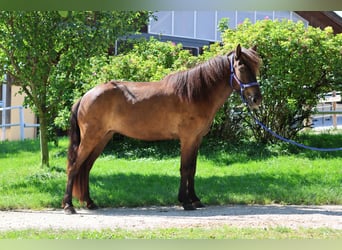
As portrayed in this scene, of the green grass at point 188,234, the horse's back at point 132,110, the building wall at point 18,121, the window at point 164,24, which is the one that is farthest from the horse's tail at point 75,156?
the building wall at point 18,121

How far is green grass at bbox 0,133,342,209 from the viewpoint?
6.70m

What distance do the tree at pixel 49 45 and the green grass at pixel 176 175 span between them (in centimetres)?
120

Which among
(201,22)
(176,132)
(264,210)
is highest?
(201,22)

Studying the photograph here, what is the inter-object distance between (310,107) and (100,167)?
15.8 feet

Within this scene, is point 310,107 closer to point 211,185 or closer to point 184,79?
point 211,185

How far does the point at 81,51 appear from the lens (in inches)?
311

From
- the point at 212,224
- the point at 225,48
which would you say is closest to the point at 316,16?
the point at 225,48

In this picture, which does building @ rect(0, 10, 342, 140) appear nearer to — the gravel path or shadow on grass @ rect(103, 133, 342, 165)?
shadow on grass @ rect(103, 133, 342, 165)

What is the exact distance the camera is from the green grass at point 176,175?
6695 mm

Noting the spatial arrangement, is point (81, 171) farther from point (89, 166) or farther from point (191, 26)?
point (191, 26)

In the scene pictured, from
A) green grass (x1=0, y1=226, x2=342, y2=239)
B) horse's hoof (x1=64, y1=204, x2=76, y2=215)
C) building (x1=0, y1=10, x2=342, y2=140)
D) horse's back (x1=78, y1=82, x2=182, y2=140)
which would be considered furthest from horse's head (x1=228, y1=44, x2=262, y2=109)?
building (x1=0, y1=10, x2=342, y2=140)

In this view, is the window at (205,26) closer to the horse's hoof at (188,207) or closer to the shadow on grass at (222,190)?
the shadow on grass at (222,190)

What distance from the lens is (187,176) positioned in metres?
6.27

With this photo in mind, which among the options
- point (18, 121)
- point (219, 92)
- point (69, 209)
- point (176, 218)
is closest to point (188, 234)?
point (176, 218)
